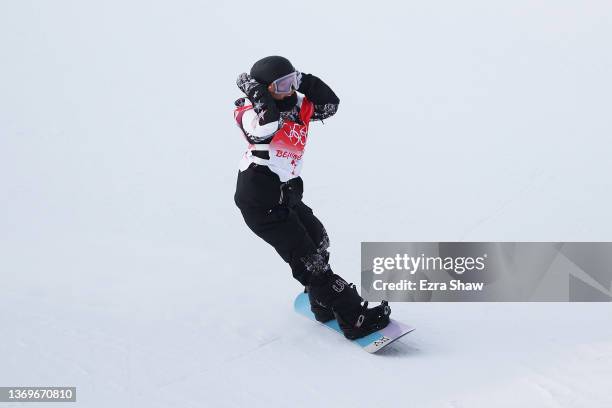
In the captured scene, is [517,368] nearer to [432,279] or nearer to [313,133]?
[432,279]

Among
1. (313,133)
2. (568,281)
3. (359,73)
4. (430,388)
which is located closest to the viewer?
(430,388)

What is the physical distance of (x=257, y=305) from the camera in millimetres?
4969

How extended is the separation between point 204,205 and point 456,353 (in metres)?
3.43

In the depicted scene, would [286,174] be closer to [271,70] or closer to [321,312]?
[271,70]

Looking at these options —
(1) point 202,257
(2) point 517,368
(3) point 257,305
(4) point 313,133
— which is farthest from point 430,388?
(4) point 313,133

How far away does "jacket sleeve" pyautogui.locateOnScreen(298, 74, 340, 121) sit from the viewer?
165 inches

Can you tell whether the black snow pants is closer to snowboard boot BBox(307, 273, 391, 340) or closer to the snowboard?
snowboard boot BBox(307, 273, 391, 340)

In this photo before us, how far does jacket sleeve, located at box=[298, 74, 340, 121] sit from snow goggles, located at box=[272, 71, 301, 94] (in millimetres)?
112

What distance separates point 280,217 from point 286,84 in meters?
0.74
